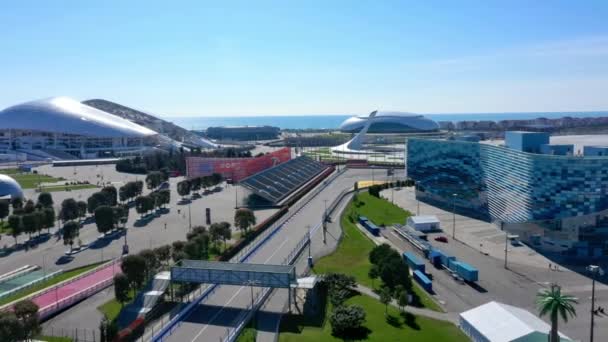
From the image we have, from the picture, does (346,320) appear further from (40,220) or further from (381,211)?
(40,220)

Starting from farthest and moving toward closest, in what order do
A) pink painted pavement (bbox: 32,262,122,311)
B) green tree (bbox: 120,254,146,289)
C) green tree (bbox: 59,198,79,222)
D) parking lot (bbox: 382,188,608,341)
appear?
green tree (bbox: 59,198,79,222) < pink painted pavement (bbox: 32,262,122,311) < parking lot (bbox: 382,188,608,341) < green tree (bbox: 120,254,146,289)

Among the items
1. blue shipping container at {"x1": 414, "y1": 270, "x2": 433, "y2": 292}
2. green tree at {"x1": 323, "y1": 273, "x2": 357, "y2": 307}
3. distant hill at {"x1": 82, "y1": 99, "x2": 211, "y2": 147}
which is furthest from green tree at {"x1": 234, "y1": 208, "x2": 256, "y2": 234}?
distant hill at {"x1": 82, "y1": 99, "x2": 211, "y2": 147}

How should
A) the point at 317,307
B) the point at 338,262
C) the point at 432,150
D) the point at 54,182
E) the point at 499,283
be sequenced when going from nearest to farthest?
the point at 317,307 < the point at 499,283 < the point at 338,262 < the point at 432,150 < the point at 54,182

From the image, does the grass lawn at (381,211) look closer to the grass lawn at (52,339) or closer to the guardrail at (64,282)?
the guardrail at (64,282)

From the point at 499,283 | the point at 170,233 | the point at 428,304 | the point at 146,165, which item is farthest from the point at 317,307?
the point at 146,165

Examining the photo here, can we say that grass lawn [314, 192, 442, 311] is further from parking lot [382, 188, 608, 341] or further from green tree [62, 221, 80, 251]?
green tree [62, 221, 80, 251]

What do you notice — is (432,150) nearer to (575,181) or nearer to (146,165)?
(575,181)
